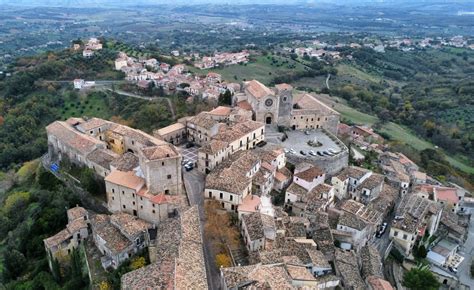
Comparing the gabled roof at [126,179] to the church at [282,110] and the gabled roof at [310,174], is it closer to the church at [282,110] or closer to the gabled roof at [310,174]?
the gabled roof at [310,174]

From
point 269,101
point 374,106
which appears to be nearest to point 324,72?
point 374,106

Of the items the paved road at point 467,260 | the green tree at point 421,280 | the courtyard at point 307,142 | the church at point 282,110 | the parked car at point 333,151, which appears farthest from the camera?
the church at point 282,110

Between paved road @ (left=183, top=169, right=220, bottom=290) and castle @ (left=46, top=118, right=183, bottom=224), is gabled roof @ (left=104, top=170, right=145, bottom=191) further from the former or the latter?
paved road @ (left=183, top=169, right=220, bottom=290)

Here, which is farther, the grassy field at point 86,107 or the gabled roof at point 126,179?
the grassy field at point 86,107

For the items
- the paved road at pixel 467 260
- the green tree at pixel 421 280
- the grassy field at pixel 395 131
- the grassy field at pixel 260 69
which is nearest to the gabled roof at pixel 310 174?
the green tree at pixel 421 280

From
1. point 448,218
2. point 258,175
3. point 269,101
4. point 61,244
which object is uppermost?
point 269,101

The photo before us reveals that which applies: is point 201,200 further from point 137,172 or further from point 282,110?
point 282,110

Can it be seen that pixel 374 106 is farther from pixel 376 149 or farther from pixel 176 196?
pixel 176 196

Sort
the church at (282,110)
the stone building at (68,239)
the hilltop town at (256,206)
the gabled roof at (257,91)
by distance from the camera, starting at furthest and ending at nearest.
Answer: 1. the church at (282,110)
2. the gabled roof at (257,91)
3. the stone building at (68,239)
4. the hilltop town at (256,206)
